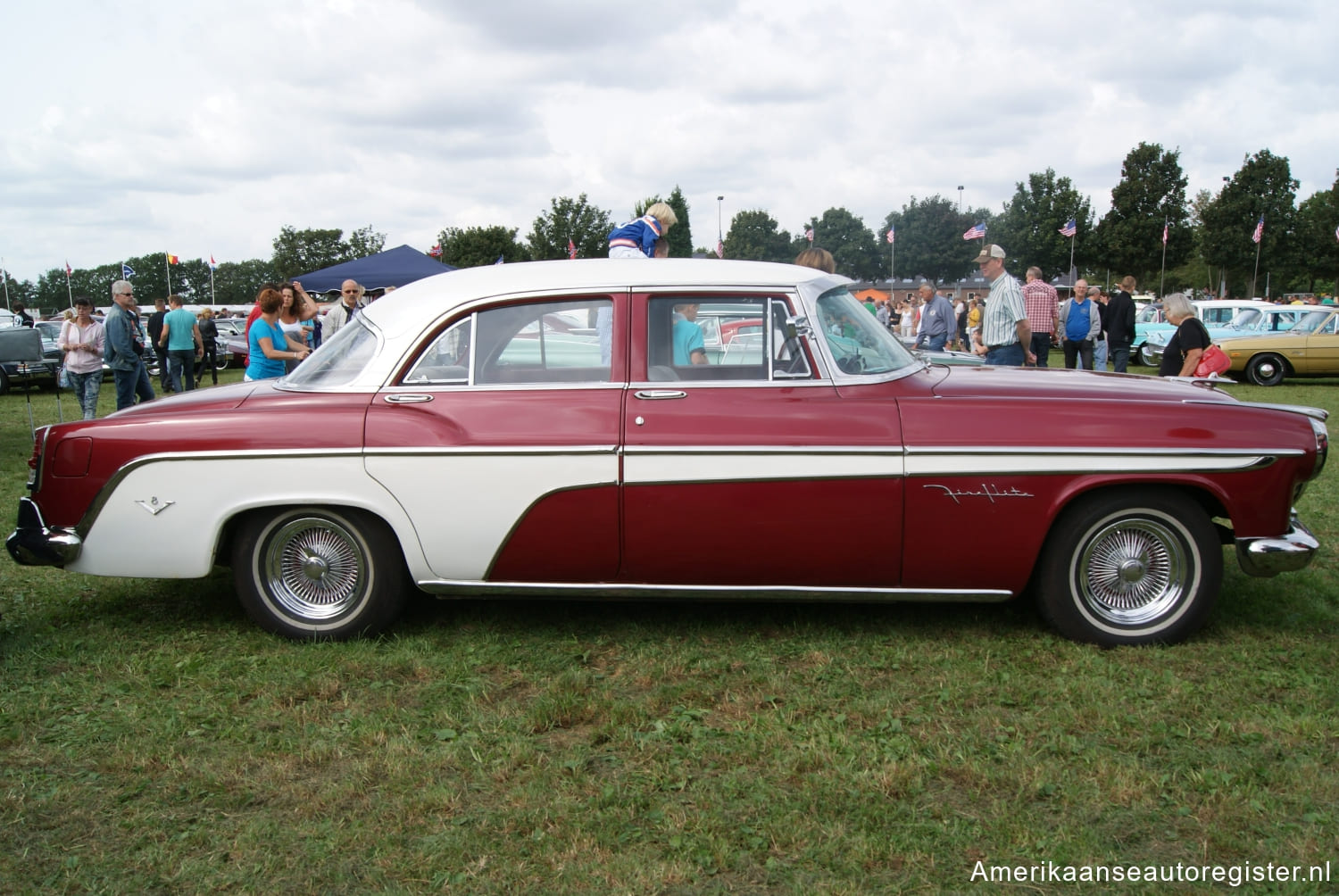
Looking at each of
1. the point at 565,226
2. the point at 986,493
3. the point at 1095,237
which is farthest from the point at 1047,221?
the point at 986,493

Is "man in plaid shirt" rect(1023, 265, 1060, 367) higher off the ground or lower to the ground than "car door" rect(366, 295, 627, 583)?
higher

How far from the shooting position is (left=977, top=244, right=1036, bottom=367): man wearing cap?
26.6ft

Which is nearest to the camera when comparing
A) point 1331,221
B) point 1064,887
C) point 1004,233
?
point 1064,887

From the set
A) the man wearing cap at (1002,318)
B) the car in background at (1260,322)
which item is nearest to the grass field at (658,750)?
the man wearing cap at (1002,318)

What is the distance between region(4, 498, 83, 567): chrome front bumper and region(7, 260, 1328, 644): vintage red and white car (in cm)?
1

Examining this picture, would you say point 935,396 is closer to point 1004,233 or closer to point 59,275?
point 1004,233

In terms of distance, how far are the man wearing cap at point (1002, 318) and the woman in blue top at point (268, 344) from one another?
216 inches

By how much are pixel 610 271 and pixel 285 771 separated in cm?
241

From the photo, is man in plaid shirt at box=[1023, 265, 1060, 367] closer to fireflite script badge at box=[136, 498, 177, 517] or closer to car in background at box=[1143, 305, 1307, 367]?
car in background at box=[1143, 305, 1307, 367]

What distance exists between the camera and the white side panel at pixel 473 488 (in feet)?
13.6

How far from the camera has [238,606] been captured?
5.01 m

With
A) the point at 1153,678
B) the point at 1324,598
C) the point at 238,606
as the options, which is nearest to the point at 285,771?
the point at 238,606

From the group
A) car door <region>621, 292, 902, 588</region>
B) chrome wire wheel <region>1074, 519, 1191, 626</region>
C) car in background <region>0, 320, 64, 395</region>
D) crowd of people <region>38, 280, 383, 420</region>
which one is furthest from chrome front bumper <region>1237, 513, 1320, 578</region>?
car in background <region>0, 320, 64, 395</region>

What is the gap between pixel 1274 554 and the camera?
13.4 feet
